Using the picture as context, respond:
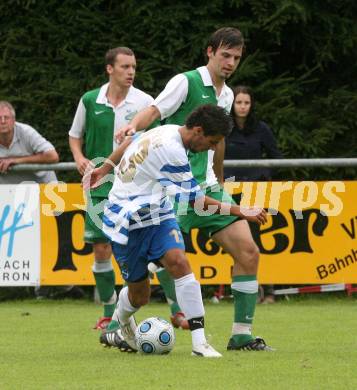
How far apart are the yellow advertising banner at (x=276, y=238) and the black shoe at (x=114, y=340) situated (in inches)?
149

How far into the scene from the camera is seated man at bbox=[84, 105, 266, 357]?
317 inches

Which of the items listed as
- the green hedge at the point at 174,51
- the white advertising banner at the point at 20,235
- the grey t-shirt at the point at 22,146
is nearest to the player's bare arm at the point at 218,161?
the grey t-shirt at the point at 22,146

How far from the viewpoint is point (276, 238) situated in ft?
42.7

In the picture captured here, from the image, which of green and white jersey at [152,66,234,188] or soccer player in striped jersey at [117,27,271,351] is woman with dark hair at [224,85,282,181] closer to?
soccer player in striped jersey at [117,27,271,351]

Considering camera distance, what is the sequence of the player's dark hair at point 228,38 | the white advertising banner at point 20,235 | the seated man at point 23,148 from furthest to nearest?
1. the white advertising banner at point 20,235
2. the seated man at point 23,148
3. the player's dark hair at point 228,38

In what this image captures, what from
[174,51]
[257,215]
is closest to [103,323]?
[257,215]

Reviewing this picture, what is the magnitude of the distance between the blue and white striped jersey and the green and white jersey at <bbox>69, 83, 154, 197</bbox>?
79.6 inches

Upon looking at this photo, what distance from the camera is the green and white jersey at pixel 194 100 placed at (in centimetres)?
902

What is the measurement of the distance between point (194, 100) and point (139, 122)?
0.58 metres

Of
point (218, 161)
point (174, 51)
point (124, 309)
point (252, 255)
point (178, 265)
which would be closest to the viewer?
point (178, 265)

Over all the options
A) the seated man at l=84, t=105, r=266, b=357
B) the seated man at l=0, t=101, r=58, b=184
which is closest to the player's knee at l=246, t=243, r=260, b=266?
the seated man at l=84, t=105, r=266, b=357

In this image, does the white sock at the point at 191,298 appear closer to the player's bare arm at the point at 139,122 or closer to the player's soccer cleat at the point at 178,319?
the player's bare arm at the point at 139,122

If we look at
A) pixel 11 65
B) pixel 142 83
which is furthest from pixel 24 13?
pixel 142 83

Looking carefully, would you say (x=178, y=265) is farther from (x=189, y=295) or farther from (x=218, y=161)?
(x=218, y=161)
